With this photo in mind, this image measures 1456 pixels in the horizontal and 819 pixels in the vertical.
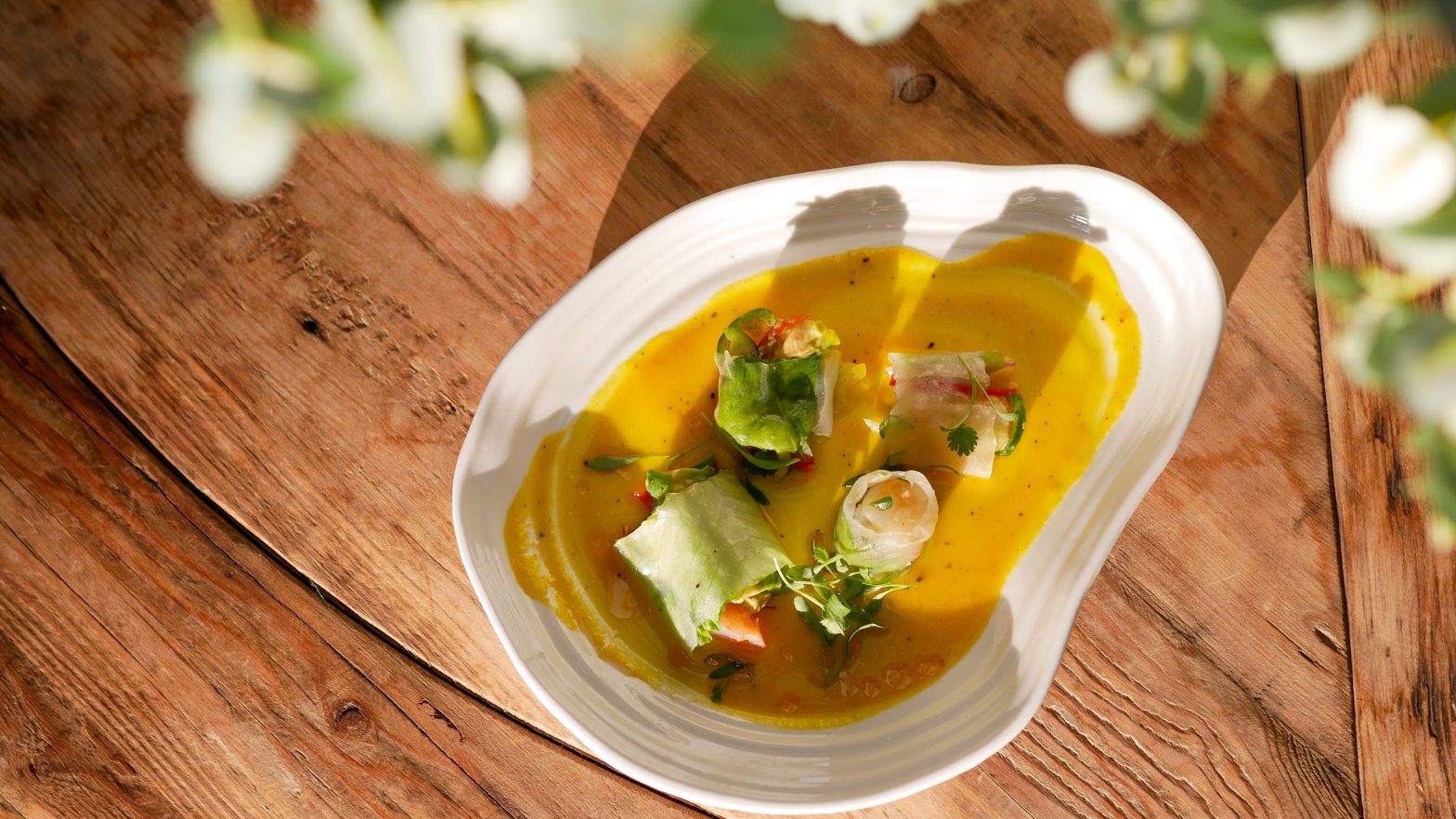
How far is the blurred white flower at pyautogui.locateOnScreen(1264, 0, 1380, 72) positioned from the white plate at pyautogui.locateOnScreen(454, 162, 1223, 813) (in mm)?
816

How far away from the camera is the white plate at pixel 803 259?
1112mm

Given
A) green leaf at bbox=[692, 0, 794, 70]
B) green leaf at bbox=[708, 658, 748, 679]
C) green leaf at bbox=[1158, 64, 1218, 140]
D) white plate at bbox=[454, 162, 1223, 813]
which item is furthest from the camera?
green leaf at bbox=[708, 658, 748, 679]

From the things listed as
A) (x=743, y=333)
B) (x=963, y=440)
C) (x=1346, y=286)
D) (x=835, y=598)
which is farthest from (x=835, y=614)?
(x=1346, y=286)

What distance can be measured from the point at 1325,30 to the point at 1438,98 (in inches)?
2.7

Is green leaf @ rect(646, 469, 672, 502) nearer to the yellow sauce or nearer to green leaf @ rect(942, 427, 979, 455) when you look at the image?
the yellow sauce

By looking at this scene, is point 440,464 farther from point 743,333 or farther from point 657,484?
point 743,333

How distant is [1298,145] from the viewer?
119cm

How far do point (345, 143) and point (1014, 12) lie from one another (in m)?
0.87

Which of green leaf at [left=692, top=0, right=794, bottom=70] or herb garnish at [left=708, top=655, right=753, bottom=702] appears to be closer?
green leaf at [left=692, top=0, right=794, bottom=70]

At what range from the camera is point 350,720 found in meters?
1.23

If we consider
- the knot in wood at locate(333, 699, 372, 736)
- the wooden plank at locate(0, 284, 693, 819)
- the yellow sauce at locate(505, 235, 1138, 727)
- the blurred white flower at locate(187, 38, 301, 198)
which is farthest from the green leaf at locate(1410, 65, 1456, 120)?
the knot in wood at locate(333, 699, 372, 736)

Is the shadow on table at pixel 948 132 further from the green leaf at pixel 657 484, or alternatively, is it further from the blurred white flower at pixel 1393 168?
the blurred white flower at pixel 1393 168

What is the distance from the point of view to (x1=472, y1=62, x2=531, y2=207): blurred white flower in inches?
12.1

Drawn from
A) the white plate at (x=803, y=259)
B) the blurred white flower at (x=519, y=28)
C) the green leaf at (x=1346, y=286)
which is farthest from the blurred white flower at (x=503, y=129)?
the white plate at (x=803, y=259)
